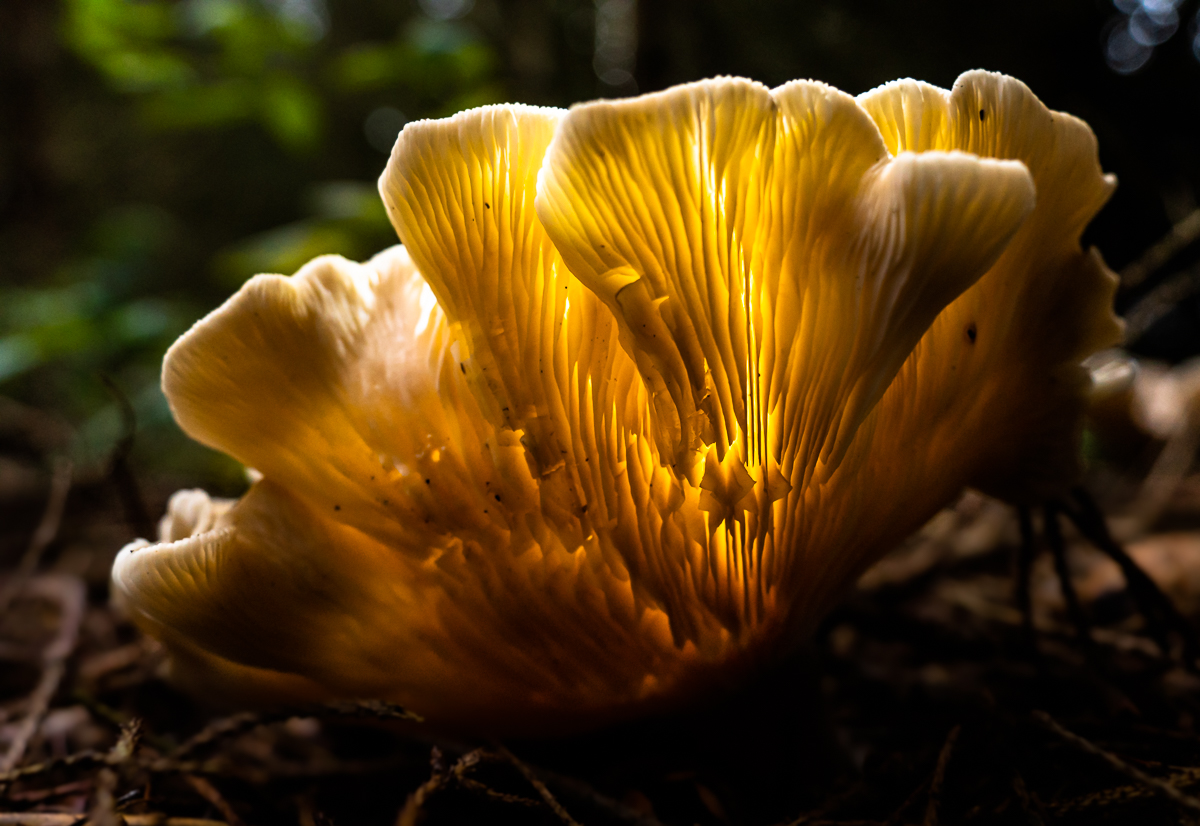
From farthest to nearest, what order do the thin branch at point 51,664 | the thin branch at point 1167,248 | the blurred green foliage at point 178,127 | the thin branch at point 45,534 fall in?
the blurred green foliage at point 178,127
the thin branch at point 1167,248
the thin branch at point 45,534
the thin branch at point 51,664

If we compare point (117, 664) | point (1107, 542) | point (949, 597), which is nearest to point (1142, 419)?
point (949, 597)

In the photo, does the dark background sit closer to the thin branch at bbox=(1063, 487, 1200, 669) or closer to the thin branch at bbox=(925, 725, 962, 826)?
the thin branch at bbox=(1063, 487, 1200, 669)

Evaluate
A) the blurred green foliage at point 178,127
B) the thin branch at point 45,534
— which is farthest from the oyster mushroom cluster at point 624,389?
the thin branch at point 45,534

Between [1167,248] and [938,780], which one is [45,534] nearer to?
[938,780]

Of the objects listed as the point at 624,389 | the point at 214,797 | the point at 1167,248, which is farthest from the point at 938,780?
the point at 1167,248

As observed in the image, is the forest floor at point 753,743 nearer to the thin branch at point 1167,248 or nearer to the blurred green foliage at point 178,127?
the blurred green foliage at point 178,127
